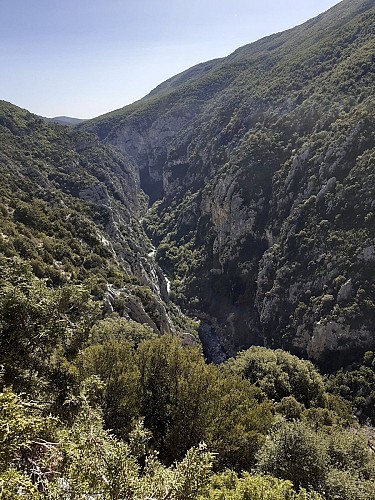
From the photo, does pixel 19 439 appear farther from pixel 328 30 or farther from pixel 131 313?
pixel 328 30

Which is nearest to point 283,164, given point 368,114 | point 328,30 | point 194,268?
point 368,114

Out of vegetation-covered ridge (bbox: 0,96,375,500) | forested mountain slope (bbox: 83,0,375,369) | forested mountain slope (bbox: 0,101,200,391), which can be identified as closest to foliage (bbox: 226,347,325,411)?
vegetation-covered ridge (bbox: 0,96,375,500)

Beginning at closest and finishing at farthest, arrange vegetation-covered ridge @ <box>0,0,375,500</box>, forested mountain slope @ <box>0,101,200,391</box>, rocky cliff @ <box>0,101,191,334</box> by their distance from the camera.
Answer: vegetation-covered ridge @ <box>0,0,375,500</box>
forested mountain slope @ <box>0,101,200,391</box>
rocky cliff @ <box>0,101,191,334</box>

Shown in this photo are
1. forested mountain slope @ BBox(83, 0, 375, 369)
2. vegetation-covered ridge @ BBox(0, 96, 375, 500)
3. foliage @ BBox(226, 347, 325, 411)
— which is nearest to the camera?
vegetation-covered ridge @ BBox(0, 96, 375, 500)

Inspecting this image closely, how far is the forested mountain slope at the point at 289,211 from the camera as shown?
A: 5175 centimetres

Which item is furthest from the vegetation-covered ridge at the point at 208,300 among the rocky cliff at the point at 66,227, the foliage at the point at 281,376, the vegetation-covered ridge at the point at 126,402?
the rocky cliff at the point at 66,227

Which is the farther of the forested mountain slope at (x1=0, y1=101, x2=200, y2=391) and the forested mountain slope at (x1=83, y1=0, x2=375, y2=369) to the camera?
the forested mountain slope at (x1=83, y1=0, x2=375, y2=369)

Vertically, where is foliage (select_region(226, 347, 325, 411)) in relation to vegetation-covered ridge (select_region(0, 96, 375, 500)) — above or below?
below

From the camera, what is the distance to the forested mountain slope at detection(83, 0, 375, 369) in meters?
51.8

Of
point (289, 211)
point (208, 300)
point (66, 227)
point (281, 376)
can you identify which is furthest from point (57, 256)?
point (289, 211)

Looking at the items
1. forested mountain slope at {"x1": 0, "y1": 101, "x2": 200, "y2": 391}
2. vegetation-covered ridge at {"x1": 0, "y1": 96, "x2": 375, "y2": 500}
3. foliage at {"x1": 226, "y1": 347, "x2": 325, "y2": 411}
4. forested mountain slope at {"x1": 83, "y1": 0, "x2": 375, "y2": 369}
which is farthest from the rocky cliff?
forested mountain slope at {"x1": 83, "y1": 0, "x2": 375, "y2": 369}

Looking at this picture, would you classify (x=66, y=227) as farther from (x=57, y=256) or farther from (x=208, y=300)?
(x=208, y=300)

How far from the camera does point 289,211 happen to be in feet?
221

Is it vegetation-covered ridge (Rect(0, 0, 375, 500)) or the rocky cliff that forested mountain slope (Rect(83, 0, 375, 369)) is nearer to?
vegetation-covered ridge (Rect(0, 0, 375, 500))
